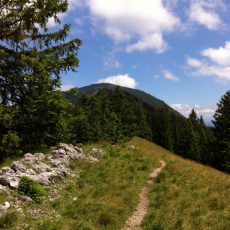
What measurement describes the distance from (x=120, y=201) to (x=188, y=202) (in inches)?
118

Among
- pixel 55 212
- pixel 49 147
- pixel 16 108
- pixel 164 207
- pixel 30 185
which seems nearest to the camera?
pixel 55 212

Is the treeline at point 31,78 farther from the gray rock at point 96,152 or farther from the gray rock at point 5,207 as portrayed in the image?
the gray rock at point 5,207

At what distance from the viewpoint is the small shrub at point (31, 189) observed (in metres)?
13.8

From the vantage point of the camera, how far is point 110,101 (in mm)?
76562

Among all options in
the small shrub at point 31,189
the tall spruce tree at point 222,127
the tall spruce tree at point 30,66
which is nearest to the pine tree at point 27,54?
the tall spruce tree at point 30,66

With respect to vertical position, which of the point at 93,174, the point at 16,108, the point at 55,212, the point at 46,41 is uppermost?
the point at 46,41

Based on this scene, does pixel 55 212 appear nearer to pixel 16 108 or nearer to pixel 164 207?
pixel 164 207

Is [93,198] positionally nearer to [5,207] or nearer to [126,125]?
[5,207]

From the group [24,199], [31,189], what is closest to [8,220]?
[24,199]

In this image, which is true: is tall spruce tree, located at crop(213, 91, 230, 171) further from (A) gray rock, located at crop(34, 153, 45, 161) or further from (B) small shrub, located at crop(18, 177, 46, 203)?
(B) small shrub, located at crop(18, 177, 46, 203)

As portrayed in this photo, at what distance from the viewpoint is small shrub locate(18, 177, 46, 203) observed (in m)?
13.8

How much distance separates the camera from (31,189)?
1395 centimetres

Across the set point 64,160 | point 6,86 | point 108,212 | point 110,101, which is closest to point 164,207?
point 108,212

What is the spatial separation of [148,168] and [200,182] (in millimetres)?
3910
